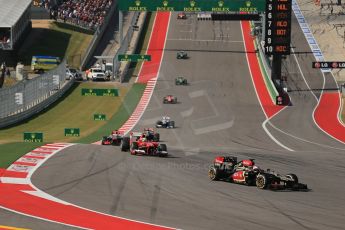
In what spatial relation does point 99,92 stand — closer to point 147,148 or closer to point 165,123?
point 165,123

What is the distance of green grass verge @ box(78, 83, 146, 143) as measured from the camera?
49.5 metres

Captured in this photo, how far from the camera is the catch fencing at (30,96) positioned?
170ft

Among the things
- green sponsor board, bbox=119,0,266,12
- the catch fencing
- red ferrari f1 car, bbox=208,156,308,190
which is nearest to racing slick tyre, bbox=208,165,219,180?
red ferrari f1 car, bbox=208,156,308,190

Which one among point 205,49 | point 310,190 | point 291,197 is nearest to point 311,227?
point 291,197

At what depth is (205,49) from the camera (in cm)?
9431

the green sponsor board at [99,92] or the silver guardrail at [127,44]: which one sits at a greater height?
the silver guardrail at [127,44]

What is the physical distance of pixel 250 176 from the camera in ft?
82.9

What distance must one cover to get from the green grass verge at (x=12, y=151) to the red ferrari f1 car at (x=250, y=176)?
23.7ft

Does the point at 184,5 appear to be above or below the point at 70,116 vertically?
above

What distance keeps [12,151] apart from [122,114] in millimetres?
31755

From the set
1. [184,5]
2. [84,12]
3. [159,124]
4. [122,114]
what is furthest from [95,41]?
[159,124]

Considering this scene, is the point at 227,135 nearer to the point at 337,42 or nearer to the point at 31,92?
the point at 31,92

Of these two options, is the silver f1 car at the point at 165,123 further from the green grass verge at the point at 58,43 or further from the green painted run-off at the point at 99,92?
the green grass verge at the point at 58,43

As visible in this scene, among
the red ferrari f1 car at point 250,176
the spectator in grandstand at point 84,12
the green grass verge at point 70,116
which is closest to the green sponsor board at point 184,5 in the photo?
the green grass verge at point 70,116
